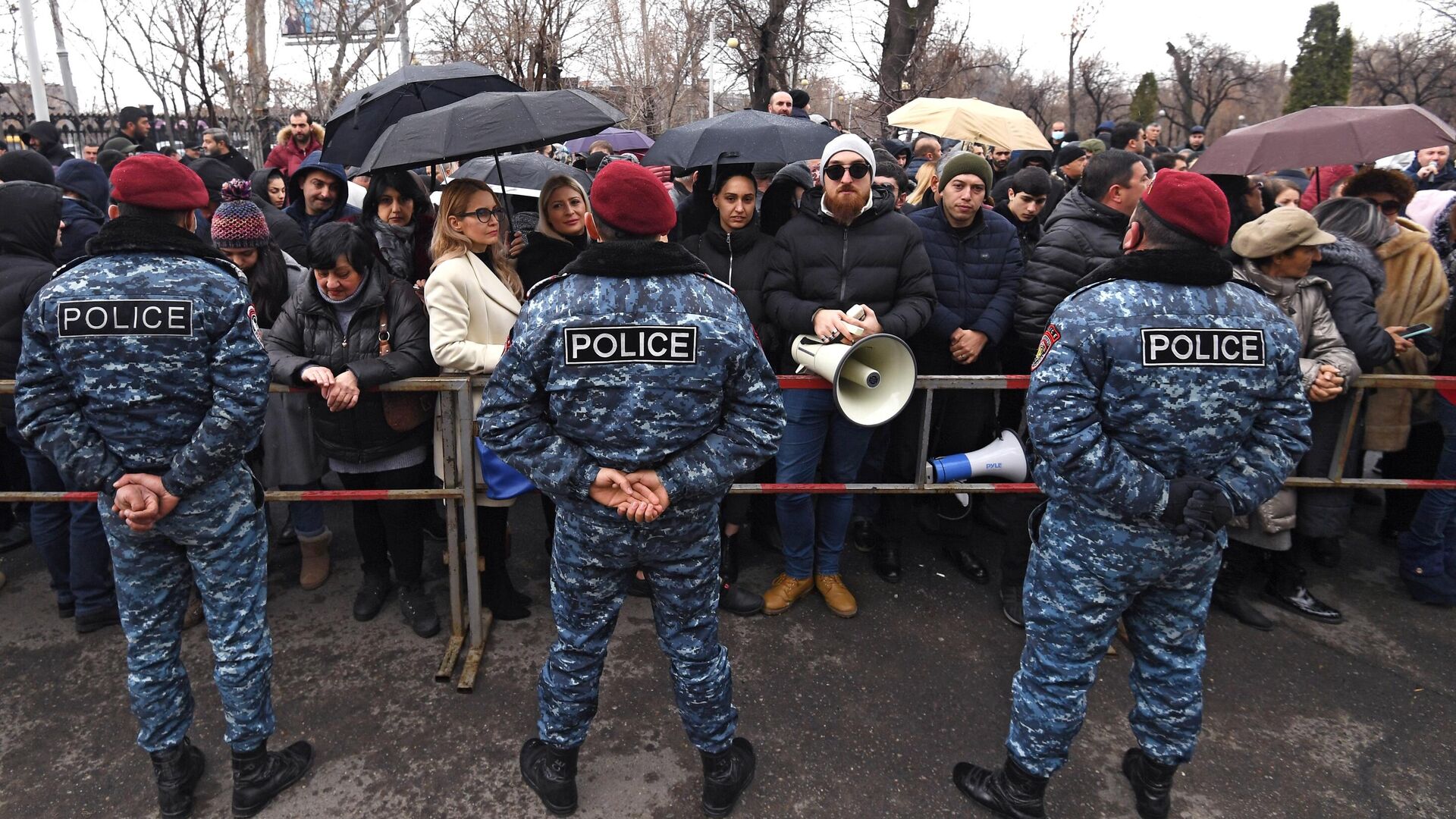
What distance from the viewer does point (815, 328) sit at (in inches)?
152

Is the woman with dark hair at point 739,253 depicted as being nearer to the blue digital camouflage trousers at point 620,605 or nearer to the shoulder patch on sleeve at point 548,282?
the blue digital camouflage trousers at point 620,605

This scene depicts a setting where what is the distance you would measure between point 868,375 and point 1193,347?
142 cm

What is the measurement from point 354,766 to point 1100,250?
396 centimetres

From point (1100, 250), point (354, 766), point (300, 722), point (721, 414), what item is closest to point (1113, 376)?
point (721, 414)

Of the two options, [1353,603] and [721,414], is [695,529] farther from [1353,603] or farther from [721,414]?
[1353,603]

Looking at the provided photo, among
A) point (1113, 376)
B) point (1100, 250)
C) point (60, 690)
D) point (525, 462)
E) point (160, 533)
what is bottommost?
point (60, 690)

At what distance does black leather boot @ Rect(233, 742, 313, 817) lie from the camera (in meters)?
2.86

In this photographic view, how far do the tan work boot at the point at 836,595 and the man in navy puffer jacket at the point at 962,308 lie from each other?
1.33ft

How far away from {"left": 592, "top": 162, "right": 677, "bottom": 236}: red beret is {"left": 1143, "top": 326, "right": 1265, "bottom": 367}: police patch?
4.81ft

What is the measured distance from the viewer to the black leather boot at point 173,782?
284 cm

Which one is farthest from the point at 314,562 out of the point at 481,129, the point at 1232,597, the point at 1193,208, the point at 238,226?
the point at 1232,597

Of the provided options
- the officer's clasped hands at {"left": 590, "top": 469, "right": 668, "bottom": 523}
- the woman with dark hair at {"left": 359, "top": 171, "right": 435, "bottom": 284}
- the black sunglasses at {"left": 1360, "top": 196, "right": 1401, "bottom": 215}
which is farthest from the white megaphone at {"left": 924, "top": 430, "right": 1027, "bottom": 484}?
the woman with dark hair at {"left": 359, "top": 171, "right": 435, "bottom": 284}

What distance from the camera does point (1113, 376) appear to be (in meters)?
2.52

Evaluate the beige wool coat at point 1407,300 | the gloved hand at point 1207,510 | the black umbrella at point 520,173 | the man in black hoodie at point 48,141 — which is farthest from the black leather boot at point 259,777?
the man in black hoodie at point 48,141
